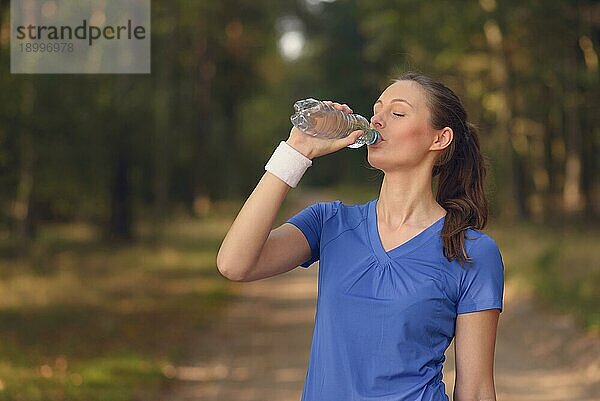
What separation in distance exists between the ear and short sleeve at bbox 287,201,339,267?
285 millimetres

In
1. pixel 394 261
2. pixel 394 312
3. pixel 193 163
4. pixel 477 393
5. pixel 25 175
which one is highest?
pixel 193 163

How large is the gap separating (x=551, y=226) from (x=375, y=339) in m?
16.5

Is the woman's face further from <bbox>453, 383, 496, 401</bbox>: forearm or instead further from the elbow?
<bbox>453, 383, 496, 401</bbox>: forearm

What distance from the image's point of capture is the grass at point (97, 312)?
7.50 metres

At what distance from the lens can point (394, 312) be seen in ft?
7.93

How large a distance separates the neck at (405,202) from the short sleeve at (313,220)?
13 cm

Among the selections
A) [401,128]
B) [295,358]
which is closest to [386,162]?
[401,128]

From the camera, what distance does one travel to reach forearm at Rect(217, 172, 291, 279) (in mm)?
2504

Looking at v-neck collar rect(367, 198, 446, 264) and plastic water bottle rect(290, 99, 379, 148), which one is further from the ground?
plastic water bottle rect(290, 99, 379, 148)

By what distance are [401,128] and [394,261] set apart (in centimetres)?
33

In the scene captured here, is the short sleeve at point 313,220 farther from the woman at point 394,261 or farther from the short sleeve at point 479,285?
the short sleeve at point 479,285

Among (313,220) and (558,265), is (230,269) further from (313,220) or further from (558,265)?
(558,265)

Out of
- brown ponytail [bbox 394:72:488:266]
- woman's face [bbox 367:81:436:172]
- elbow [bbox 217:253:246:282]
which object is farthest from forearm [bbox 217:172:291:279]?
brown ponytail [bbox 394:72:488:266]
